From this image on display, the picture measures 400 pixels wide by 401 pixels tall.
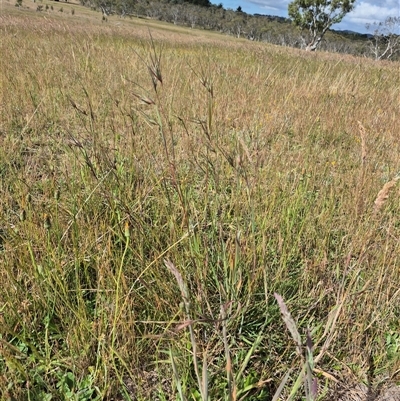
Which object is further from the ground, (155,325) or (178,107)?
(178,107)

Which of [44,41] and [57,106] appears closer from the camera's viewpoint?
[57,106]

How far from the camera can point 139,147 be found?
1982 millimetres

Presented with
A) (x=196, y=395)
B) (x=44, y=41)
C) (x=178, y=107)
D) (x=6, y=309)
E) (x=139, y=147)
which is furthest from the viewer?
(x=44, y=41)

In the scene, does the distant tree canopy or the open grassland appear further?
the distant tree canopy

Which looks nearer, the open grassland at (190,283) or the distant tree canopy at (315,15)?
the open grassland at (190,283)

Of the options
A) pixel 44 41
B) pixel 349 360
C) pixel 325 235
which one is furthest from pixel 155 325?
pixel 44 41

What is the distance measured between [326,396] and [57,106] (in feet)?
9.81

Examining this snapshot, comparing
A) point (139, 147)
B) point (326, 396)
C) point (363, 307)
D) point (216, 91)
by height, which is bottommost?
point (326, 396)

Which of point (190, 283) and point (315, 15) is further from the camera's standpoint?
point (315, 15)

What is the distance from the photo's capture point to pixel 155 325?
3.69ft

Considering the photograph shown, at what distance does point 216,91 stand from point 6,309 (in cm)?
295

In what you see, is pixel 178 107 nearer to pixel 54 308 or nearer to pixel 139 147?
pixel 139 147

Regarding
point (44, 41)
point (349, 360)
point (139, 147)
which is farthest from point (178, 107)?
point (44, 41)

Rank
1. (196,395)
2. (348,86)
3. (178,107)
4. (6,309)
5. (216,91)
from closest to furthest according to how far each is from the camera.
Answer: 1. (196,395)
2. (6,309)
3. (178,107)
4. (216,91)
5. (348,86)
